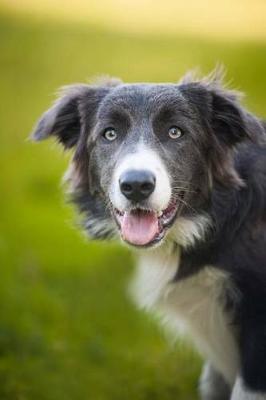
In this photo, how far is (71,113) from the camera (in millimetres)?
6422

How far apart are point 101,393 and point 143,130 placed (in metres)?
2.05

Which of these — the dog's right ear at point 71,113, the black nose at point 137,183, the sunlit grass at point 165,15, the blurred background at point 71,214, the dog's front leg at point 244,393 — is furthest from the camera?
the sunlit grass at point 165,15

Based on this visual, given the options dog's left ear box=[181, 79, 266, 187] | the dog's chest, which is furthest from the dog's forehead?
the dog's chest

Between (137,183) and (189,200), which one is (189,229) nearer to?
(189,200)

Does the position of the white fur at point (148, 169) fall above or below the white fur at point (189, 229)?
above

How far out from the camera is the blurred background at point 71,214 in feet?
23.2

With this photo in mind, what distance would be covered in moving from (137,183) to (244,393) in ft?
4.89

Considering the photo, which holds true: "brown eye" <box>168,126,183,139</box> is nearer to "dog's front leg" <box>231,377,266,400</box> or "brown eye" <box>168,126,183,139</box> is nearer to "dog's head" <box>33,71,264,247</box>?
"dog's head" <box>33,71,264,247</box>

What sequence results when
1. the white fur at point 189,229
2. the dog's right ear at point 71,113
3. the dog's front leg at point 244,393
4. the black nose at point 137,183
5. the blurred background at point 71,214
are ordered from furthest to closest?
the blurred background at point 71,214 < the dog's right ear at point 71,113 < the white fur at point 189,229 < the dog's front leg at point 244,393 < the black nose at point 137,183

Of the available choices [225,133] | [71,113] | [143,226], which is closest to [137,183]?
[143,226]

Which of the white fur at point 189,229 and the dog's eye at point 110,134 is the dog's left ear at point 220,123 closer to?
the white fur at point 189,229

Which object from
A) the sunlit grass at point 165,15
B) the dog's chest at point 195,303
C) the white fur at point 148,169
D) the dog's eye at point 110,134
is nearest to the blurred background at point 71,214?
the sunlit grass at point 165,15

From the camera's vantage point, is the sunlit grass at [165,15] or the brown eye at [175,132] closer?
the brown eye at [175,132]

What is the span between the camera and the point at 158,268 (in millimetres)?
6160
